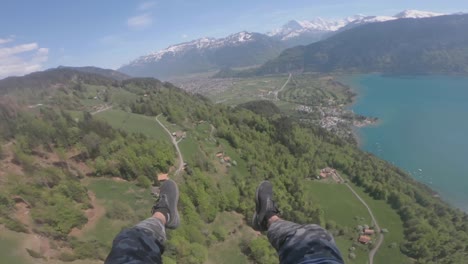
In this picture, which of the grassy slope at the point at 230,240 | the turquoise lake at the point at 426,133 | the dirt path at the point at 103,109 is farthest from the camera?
the turquoise lake at the point at 426,133

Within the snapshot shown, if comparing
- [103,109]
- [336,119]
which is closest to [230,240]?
[103,109]

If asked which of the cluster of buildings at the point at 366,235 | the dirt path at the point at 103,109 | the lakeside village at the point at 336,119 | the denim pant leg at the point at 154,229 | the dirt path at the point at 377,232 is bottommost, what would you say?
the dirt path at the point at 377,232

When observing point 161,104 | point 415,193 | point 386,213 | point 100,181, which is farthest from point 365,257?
point 161,104

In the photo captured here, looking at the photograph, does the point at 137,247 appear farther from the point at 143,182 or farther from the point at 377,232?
the point at 377,232

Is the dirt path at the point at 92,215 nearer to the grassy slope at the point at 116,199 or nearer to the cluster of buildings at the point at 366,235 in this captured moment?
the grassy slope at the point at 116,199

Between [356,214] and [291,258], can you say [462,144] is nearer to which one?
[356,214]

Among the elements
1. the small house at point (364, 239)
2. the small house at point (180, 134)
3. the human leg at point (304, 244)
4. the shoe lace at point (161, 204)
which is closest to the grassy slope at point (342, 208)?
the small house at point (364, 239)

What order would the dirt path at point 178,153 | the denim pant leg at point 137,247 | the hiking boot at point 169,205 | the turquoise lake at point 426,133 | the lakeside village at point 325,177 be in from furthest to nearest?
the turquoise lake at point 426,133
the dirt path at point 178,153
the lakeside village at point 325,177
the hiking boot at point 169,205
the denim pant leg at point 137,247
